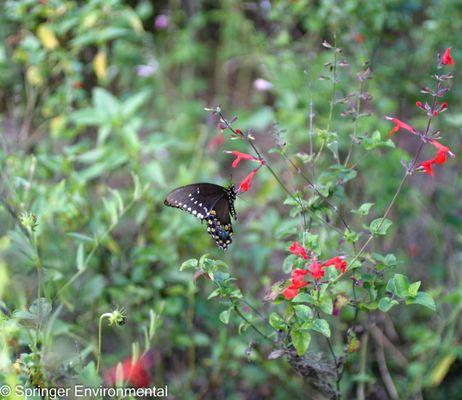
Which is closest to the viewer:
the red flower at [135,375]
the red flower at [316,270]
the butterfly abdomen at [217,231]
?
the red flower at [316,270]

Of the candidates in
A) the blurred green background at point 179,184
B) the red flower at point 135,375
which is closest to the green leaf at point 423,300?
the blurred green background at point 179,184

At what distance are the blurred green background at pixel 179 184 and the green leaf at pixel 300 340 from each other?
574 mm

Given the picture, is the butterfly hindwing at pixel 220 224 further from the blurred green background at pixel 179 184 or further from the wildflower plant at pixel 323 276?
the wildflower plant at pixel 323 276

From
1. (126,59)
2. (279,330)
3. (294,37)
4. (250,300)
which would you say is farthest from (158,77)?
(279,330)

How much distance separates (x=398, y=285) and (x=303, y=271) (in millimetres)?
246

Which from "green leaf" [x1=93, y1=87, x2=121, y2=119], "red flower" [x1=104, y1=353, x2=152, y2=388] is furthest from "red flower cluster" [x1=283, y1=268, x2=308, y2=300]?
"green leaf" [x1=93, y1=87, x2=121, y2=119]

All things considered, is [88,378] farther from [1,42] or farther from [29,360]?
[1,42]

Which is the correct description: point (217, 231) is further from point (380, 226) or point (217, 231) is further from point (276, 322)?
point (380, 226)

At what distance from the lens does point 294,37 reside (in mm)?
3902

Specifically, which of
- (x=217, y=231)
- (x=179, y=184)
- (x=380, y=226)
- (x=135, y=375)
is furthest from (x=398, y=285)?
(x=179, y=184)

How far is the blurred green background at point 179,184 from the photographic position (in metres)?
2.36

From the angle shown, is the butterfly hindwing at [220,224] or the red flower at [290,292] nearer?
the red flower at [290,292]

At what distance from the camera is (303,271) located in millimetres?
1442

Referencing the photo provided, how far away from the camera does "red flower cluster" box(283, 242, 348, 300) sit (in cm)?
143
